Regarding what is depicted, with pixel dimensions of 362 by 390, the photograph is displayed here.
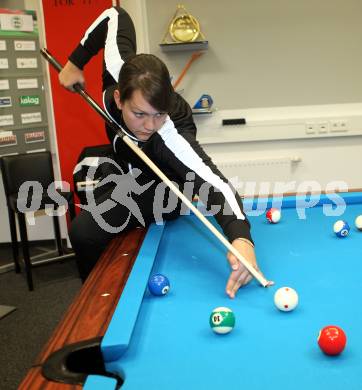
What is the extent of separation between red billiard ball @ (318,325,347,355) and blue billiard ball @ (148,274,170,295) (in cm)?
45

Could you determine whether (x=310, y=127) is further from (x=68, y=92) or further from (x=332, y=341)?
(x=332, y=341)

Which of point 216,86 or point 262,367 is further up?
point 216,86

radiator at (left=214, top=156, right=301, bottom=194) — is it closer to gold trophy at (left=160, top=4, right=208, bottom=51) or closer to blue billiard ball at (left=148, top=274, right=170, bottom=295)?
gold trophy at (left=160, top=4, right=208, bottom=51)

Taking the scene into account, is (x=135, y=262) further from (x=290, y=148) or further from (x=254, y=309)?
(x=290, y=148)

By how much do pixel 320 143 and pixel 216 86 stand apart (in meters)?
1.00

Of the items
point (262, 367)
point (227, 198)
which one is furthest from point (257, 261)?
point (262, 367)

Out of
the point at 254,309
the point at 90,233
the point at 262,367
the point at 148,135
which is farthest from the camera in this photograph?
the point at 90,233

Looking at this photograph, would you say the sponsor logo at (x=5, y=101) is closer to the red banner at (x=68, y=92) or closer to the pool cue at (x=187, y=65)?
the red banner at (x=68, y=92)

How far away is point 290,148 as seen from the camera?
3.81 metres

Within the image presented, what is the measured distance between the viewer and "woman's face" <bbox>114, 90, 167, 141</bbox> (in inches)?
59.7

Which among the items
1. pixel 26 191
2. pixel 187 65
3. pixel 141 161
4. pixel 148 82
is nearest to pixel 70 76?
pixel 141 161

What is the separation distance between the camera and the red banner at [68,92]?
346cm

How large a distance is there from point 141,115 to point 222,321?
2.71ft

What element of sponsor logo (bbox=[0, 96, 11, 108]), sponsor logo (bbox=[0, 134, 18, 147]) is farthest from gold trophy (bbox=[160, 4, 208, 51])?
sponsor logo (bbox=[0, 134, 18, 147])
